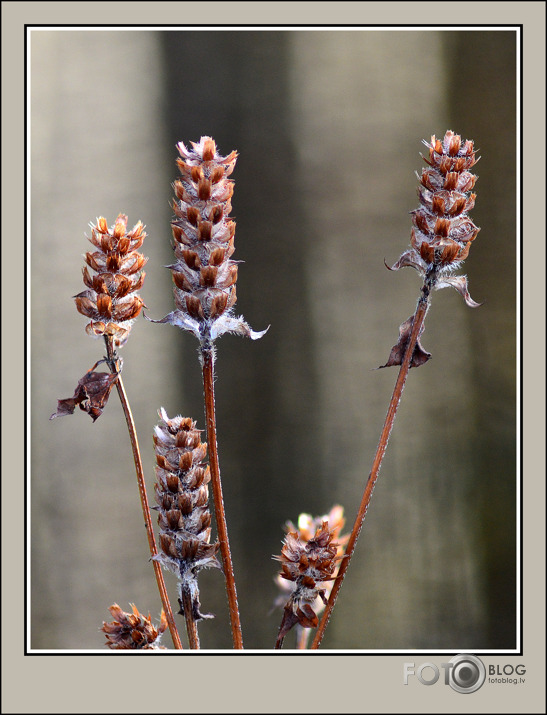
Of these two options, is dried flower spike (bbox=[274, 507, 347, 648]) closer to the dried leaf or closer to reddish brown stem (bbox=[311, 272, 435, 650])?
reddish brown stem (bbox=[311, 272, 435, 650])

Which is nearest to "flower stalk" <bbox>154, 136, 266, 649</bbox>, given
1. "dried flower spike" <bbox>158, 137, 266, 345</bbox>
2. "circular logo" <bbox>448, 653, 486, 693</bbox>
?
"dried flower spike" <bbox>158, 137, 266, 345</bbox>

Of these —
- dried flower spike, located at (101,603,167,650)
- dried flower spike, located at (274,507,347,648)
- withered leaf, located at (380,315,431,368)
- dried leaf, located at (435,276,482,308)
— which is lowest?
dried flower spike, located at (101,603,167,650)

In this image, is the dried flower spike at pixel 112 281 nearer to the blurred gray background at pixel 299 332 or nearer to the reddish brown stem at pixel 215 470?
the reddish brown stem at pixel 215 470

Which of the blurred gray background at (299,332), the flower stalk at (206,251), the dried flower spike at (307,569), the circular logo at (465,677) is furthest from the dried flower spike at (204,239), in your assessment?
the blurred gray background at (299,332)

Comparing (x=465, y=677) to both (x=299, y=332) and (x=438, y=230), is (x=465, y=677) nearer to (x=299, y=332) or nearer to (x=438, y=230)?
(x=438, y=230)

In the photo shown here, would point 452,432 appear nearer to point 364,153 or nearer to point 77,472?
point 364,153

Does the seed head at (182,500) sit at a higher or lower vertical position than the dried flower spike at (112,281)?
lower
